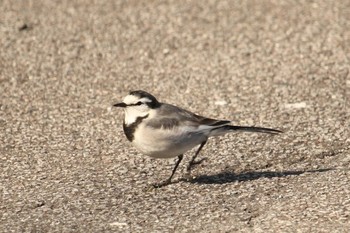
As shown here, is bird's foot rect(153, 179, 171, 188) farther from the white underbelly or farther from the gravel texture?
the white underbelly

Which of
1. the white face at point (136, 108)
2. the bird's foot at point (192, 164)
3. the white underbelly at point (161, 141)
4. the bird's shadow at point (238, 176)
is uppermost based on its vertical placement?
the white face at point (136, 108)

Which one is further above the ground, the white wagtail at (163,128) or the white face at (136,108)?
the white face at (136,108)

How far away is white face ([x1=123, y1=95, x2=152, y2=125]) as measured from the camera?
698cm

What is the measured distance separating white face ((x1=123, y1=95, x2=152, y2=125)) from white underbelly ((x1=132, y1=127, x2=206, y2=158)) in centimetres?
18

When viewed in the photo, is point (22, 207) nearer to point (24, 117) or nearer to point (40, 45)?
point (24, 117)

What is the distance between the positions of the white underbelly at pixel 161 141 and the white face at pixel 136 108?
7.1 inches

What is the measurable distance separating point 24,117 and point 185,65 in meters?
2.09

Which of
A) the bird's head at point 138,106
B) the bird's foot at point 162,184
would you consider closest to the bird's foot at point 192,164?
the bird's foot at point 162,184

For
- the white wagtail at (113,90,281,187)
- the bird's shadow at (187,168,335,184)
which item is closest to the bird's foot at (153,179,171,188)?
the white wagtail at (113,90,281,187)

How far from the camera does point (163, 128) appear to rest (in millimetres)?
6797

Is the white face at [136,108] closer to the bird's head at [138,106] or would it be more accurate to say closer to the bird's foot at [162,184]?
the bird's head at [138,106]

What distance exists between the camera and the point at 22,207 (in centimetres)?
648

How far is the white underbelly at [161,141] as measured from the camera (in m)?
6.77

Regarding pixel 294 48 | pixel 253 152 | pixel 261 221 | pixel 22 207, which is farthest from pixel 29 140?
pixel 294 48
